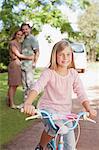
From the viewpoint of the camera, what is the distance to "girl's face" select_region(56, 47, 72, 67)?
3.02 m

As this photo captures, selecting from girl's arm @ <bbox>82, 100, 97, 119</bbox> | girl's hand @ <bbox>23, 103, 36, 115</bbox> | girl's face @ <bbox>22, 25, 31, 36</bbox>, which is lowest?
girl's arm @ <bbox>82, 100, 97, 119</bbox>

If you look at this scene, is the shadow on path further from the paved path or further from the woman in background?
the woman in background

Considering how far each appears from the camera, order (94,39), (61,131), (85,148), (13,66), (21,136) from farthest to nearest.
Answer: (94,39)
(13,66)
(21,136)
(85,148)
(61,131)

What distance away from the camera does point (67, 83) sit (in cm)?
311

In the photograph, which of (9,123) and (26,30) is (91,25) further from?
(9,123)

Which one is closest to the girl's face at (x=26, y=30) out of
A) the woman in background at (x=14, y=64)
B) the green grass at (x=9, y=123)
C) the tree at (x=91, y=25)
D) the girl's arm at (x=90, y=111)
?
the woman in background at (x=14, y=64)

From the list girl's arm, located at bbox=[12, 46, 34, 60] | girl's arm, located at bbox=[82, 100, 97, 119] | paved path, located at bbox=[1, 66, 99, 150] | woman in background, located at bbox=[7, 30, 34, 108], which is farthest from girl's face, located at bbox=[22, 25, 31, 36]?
girl's arm, located at bbox=[82, 100, 97, 119]

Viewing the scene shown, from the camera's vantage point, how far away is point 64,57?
3021 mm

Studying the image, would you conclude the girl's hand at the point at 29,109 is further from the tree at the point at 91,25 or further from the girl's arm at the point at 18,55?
the tree at the point at 91,25

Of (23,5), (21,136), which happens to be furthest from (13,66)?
(21,136)

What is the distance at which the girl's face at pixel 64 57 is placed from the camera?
3.02 meters

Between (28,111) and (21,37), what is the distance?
4497 millimetres

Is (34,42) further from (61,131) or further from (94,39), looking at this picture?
(61,131)

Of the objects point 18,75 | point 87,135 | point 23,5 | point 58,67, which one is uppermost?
point 23,5
